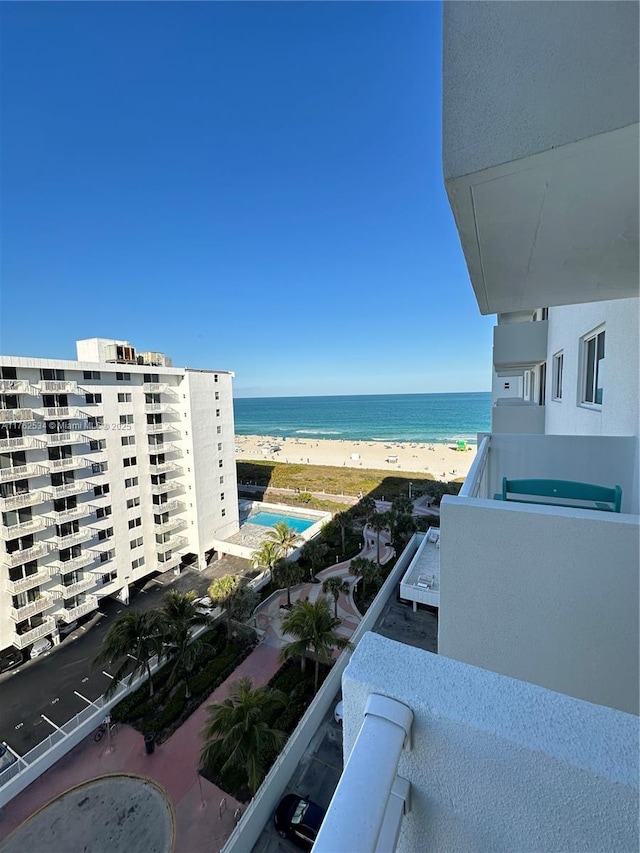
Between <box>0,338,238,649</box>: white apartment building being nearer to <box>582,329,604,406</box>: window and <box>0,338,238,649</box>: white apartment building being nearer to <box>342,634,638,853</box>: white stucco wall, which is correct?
<box>342,634,638,853</box>: white stucco wall

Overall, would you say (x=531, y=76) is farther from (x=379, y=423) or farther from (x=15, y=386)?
(x=379, y=423)

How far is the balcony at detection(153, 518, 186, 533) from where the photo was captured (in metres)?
18.6

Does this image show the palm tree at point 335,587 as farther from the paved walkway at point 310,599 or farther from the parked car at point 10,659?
the parked car at point 10,659

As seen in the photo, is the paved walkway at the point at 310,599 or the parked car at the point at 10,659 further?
the paved walkway at the point at 310,599

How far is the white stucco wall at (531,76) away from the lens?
1556 mm

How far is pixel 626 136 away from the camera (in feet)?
5.19

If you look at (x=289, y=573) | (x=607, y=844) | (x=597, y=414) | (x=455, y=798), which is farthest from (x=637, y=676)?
(x=289, y=573)

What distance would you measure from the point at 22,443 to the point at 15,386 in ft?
6.94

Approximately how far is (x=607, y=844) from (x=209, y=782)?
11.6 meters

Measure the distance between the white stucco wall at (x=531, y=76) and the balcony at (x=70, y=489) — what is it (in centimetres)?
1735

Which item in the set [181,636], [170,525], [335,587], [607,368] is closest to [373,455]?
[170,525]

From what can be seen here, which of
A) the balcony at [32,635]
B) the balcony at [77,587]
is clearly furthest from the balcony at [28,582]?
the balcony at [32,635]

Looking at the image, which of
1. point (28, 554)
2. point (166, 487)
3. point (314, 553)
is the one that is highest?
point (166, 487)

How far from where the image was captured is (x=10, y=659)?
13.5 metres
